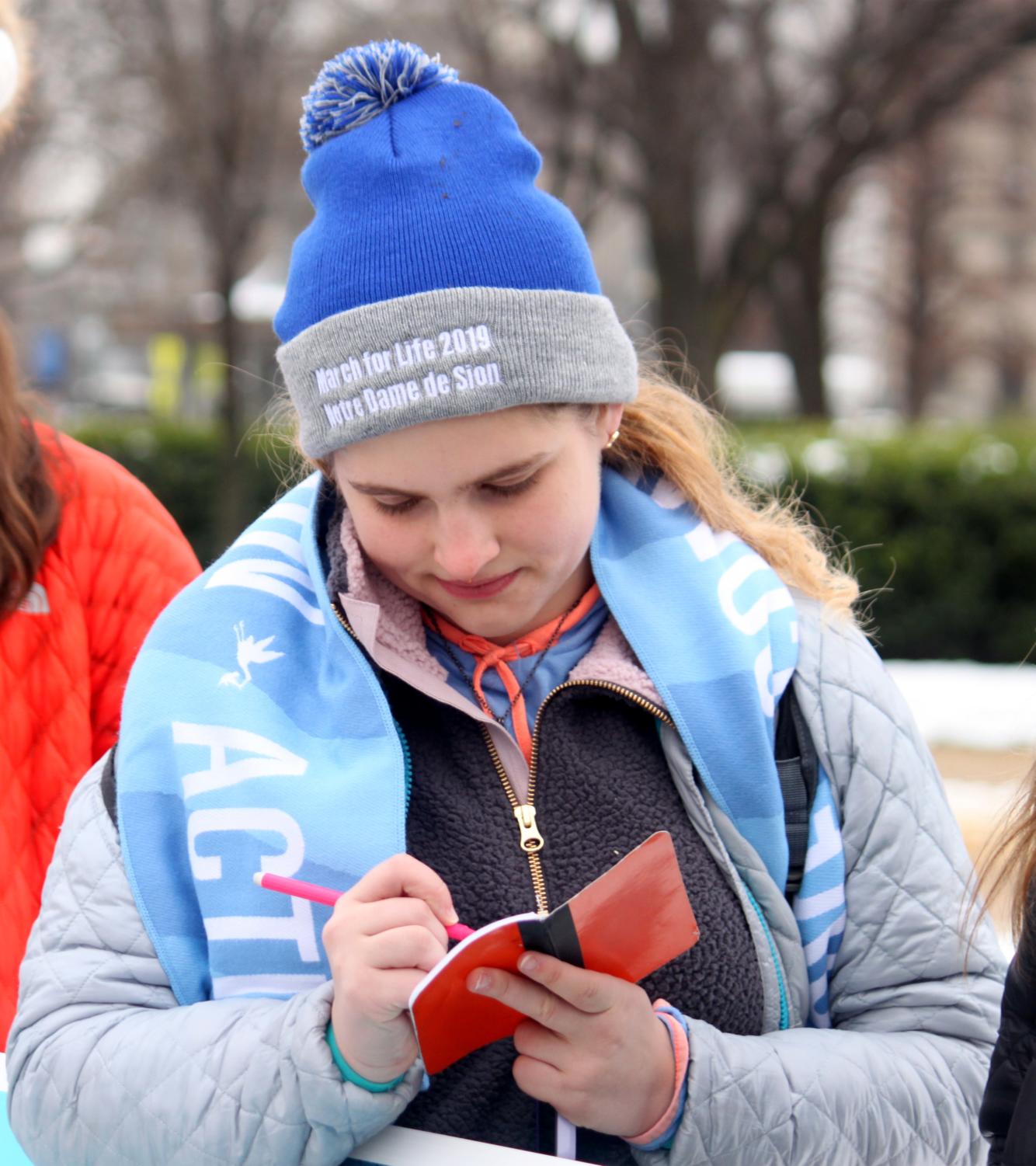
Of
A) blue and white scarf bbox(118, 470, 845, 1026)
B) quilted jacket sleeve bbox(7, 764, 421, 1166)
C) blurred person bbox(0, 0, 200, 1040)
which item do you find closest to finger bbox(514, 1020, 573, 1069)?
quilted jacket sleeve bbox(7, 764, 421, 1166)

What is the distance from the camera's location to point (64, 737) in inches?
86.7

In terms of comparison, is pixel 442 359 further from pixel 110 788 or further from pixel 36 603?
pixel 36 603

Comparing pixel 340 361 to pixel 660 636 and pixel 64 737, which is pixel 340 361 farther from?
pixel 64 737

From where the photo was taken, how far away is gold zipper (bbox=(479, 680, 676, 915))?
1.62 metres

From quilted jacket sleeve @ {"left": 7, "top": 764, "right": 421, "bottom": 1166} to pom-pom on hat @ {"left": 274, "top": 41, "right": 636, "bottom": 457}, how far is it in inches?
24.2

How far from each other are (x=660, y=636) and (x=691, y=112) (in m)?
8.69

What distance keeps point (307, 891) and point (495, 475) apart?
510 mm

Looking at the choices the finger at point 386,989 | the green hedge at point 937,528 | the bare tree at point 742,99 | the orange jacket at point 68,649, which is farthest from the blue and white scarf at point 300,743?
the bare tree at point 742,99

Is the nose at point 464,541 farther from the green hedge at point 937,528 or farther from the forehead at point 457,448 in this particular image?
the green hedge at point 937,528

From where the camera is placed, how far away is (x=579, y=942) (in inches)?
54.9

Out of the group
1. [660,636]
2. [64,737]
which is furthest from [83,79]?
[660,636]


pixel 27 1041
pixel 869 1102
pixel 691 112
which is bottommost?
pixel 869 1102

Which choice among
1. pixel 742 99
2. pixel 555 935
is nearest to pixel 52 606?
pixel 555 935

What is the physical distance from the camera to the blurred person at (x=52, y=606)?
2154mm
